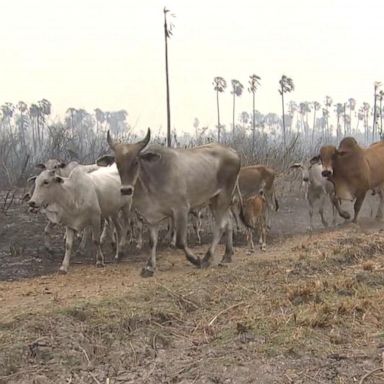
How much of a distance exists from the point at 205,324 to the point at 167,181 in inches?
128

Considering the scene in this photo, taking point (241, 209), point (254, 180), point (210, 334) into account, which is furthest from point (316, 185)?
point (210, 334)

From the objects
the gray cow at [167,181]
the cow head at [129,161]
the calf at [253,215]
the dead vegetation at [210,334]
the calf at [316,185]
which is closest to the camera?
the dead vegetation at [210,334]

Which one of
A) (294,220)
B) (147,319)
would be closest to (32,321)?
(147,319)

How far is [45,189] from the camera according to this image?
9562 millimetres

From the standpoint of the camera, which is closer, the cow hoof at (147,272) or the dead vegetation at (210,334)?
the dead vegetation at (210,334)

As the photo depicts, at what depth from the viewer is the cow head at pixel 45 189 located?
948 centimetres

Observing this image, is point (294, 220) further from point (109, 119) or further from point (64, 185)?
point (109, 119)

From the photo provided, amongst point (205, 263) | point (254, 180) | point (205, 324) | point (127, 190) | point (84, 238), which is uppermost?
point (127, 190)

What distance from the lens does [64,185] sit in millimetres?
9727

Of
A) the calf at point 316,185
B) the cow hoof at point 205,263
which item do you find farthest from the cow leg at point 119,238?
the calf at point 316,185

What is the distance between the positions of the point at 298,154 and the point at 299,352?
2114 centimetres

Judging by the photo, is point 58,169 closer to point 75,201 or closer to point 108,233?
point 75,201

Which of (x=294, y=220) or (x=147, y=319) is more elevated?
(x=147, y=319)

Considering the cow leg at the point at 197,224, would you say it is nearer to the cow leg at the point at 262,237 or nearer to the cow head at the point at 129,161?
the cow leg at the point at 262,237
